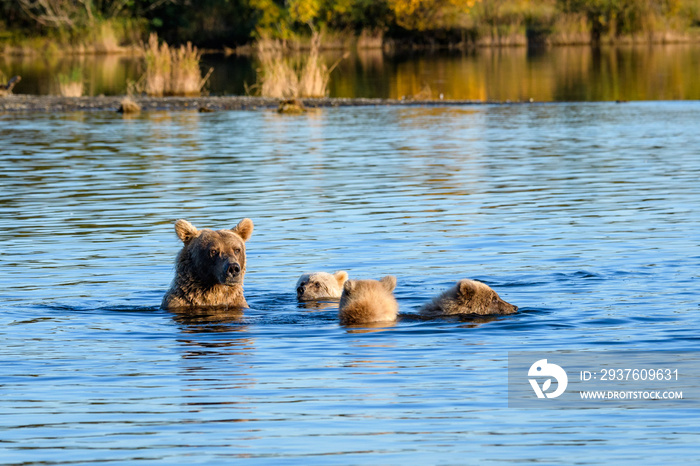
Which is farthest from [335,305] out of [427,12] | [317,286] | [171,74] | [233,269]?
[427,12]

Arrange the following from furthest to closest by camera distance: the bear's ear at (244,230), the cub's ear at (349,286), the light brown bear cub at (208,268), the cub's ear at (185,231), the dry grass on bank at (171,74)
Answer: the dry grass on bank at (171,74), the bear's ear at (244,230), the cub's ear at (185,231), the light brown bear cub at (208,268), the cub's ear at (349,286)

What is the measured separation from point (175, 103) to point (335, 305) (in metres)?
31.6

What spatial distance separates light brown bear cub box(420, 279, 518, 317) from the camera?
1054 cm

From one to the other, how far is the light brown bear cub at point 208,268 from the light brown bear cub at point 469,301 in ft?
6.04

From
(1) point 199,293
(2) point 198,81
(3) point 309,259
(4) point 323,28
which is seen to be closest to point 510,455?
(1) point 199,293

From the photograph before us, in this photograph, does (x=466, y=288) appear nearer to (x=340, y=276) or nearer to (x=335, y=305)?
(x=335, y=305)

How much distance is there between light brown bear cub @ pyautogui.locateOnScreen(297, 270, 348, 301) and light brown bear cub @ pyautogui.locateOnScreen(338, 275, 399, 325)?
1304 mm

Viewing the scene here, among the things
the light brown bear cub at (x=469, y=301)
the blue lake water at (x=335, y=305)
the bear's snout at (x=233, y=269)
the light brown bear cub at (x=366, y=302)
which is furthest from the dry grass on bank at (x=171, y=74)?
the light brown bear cub at (x=366, y=302)

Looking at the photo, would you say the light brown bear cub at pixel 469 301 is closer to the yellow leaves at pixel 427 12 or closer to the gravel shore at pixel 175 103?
the gravel shore at pixel 175 103

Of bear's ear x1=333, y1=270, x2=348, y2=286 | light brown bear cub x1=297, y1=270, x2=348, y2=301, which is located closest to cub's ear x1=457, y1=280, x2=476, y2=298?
light brown bear cub x1=297, y1=270, x2=348, y2=301

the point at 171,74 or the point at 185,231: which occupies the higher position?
the point at 171,74

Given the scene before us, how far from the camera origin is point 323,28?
7800 centimetres

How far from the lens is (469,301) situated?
1060 centimetres

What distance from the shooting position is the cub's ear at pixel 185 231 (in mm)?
10914
